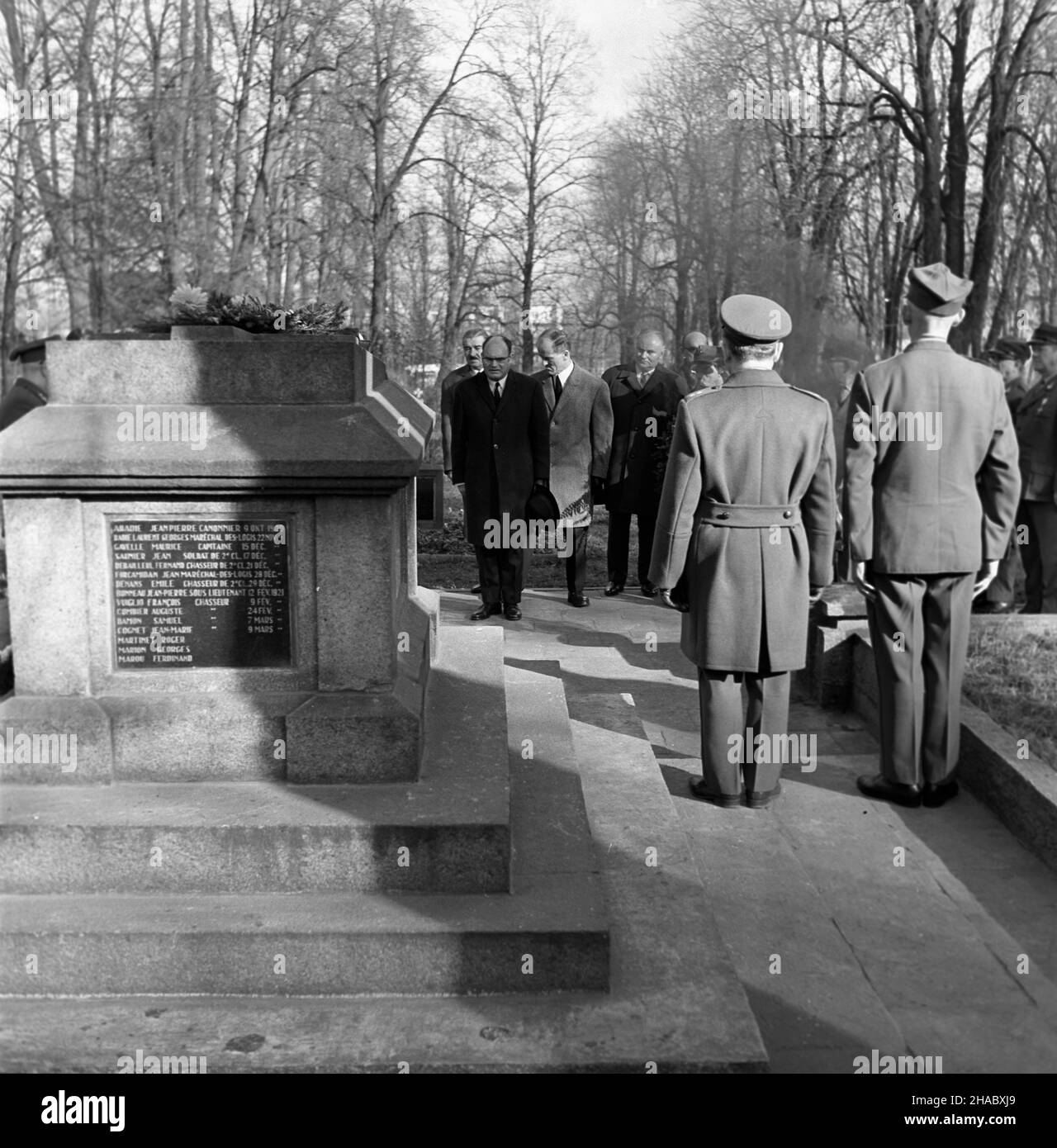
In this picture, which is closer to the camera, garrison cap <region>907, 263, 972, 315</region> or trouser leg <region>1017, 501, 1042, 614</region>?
garrison cap <region>907, 263, 972, 315</region>

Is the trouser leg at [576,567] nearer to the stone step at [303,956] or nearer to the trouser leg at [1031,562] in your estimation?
the trouser leg at [1031,562]

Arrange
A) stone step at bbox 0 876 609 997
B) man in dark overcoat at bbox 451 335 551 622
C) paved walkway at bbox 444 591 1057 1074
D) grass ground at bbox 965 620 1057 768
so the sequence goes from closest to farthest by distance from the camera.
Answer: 1. paved walkway at bbox 444 591 1057 1074
2. stone step at bbox 0 876 609 997
3. grass ground at bbox 965 620 1057 768
4. man in dark overcoat at bbox 451 335 551 622

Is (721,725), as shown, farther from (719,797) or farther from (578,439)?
(578,439)

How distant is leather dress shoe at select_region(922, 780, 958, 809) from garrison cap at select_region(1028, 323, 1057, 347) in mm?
4252

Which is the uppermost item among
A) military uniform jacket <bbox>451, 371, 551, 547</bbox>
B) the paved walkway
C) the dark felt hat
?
military uniform jacket <bbox>451, 371, 551, 547</bbox>

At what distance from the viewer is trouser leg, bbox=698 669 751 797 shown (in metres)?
5.18

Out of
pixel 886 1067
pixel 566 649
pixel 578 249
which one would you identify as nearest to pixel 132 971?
pixel 886 1067

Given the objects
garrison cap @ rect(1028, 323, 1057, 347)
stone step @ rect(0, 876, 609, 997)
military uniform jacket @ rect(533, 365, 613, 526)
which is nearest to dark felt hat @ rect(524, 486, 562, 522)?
military uniform jacket @ rect(533, 365, 613, 526)

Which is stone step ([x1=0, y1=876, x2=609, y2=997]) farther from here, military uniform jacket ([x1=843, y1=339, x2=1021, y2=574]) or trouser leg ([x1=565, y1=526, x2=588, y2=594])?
trouser leg ([x1=565, y1=526, x2=588, y2=594])

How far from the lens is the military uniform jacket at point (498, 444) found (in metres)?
8.69

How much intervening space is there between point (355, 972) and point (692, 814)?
1935 millimetres

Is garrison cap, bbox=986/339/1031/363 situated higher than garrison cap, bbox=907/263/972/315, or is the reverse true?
garrison cap, bbox=907/263/972/315

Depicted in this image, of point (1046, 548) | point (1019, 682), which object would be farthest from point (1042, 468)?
point (1019, 682)

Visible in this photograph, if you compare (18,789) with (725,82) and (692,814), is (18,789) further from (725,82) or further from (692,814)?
(725,82)
